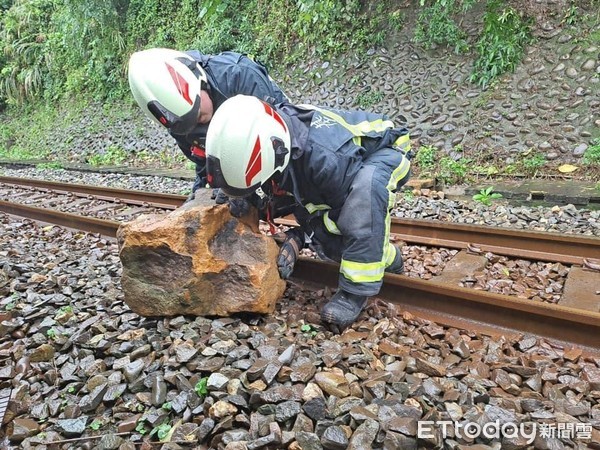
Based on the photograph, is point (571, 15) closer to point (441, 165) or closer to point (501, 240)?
point (441, 165)

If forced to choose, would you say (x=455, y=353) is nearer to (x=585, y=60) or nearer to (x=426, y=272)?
(x=426, y=272)

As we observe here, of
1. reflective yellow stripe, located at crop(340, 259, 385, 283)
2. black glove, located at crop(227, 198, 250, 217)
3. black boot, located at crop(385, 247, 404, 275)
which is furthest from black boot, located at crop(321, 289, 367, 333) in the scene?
black glove, located at crop(227, 198, 250, 217)

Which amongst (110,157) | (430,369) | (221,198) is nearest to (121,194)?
(221,198)

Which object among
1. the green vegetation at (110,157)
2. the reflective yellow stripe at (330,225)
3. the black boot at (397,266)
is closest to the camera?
the reflective yellow stripe at (330,225)

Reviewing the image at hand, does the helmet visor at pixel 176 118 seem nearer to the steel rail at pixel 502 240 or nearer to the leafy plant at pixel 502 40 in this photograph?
the steel rail at pixel 502 240

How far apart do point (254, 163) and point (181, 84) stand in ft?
2.66

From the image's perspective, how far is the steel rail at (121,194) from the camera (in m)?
5.88

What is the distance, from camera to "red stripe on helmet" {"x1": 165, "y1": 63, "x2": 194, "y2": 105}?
8.91ft

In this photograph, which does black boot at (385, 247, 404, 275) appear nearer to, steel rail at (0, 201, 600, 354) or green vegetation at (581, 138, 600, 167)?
steel rail at (0, 201, 600, 354)

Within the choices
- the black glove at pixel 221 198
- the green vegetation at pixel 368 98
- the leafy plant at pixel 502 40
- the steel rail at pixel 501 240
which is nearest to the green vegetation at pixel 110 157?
the green vegetation at pixel 368 98

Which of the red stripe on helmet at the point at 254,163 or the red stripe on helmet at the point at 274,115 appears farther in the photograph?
the red stripe on helmet at the point at 274,115

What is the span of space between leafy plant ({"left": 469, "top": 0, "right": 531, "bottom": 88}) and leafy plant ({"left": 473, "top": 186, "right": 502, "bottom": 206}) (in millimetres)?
2893

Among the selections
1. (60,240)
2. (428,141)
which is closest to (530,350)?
(60,240)

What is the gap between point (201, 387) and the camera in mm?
2104
